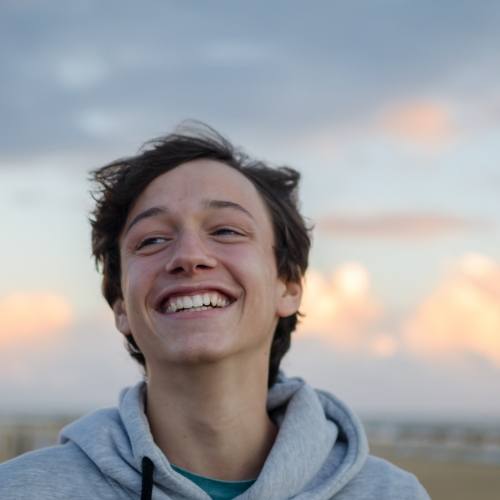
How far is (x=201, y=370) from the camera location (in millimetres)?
3467

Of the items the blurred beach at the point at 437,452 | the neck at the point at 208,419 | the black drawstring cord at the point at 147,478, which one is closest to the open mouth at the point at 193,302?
the neck at the point at 208,419

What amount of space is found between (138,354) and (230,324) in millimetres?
812

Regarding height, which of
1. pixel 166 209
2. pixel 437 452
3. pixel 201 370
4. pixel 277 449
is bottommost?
pixel 277 449

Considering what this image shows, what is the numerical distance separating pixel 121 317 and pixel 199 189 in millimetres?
594

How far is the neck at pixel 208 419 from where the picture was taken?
11.6ft

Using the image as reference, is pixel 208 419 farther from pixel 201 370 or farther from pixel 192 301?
pixel 192 301

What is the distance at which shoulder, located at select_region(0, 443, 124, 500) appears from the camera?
3.31m

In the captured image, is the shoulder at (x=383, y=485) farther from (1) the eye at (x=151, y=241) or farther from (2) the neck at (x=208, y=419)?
(1) the eye at (x=151, y=241)

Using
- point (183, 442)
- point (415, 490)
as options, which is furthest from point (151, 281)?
point (415, 490)

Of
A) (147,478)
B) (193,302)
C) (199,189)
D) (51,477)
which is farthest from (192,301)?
(51,477)

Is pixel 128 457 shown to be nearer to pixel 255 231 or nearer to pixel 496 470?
pixel 255 231

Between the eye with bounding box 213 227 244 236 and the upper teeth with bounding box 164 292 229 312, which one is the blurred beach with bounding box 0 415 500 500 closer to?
the eye with bounding box 213 227 244 236

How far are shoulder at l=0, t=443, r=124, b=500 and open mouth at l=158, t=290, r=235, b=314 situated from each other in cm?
59

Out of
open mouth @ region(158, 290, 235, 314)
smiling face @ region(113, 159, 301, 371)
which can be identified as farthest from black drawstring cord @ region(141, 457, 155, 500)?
open mouth @ region(158, 290, 235, 314)
